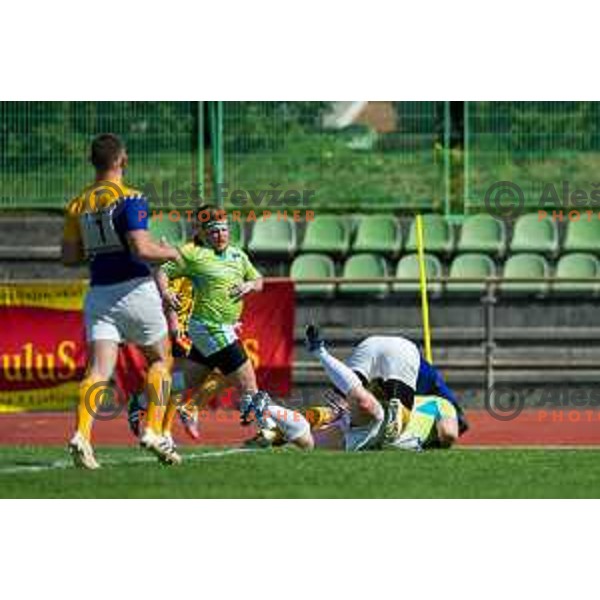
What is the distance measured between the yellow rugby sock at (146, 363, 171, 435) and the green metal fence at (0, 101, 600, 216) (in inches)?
514

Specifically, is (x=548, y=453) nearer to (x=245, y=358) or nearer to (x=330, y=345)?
(x=245, y=358)

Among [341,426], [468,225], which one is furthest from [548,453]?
[468,225]

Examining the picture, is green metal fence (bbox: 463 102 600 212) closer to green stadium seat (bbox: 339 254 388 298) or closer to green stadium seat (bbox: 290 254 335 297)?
green stadium seat (bbox: 339 254 388 298)

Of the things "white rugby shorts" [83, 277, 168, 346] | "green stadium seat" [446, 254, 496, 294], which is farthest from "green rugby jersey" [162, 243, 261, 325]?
"green stadium seat" [446, 254, 496, 294]

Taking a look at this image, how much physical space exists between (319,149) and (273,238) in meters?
1.57

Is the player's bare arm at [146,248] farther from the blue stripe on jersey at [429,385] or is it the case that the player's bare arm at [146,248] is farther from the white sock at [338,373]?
the blue stripe on jersey at [429,385]

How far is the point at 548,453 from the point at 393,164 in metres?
11.4

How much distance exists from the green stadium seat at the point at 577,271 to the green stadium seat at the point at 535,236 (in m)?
0.40

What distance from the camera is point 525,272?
84.5 ft

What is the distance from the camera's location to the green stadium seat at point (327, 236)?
26.6 meters

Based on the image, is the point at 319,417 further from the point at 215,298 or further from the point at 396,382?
the point at 215,298

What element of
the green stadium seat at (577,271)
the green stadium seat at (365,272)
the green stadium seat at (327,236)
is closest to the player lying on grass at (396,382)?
the green stadium seat at (365,272)

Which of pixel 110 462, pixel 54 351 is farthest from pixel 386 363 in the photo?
pixel 54 351

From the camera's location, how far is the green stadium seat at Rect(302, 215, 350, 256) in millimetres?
26625
